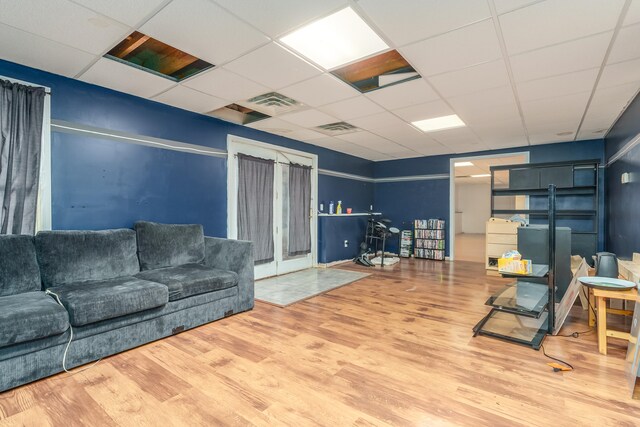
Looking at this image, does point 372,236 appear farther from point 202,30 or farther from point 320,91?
point 202,30

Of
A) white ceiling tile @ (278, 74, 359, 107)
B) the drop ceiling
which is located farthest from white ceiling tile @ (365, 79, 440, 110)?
white ceiling tile @ (278, 74, 359, 107)

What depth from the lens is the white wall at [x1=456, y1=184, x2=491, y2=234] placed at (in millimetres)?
13719

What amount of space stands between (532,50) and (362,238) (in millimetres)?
5188

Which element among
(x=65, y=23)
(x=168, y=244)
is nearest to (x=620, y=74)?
(x=65, y=23)

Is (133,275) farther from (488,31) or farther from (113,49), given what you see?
(488,31)

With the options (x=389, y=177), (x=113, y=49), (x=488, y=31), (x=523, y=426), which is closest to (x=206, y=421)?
(x=523, y=426)

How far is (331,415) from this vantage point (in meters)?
1.68

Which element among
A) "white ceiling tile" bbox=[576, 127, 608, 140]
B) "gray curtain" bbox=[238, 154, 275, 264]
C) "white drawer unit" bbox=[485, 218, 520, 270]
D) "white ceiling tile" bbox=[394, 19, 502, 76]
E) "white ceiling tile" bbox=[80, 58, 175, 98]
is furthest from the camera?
"white drawer unit" bbox=[485, 218, 520, 270]

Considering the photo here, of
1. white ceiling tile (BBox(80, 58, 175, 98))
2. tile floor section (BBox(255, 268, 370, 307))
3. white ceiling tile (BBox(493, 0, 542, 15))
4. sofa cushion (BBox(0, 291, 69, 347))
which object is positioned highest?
white ceiling tile (BBox(493, 0, 542, 15))

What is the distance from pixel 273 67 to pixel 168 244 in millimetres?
2192

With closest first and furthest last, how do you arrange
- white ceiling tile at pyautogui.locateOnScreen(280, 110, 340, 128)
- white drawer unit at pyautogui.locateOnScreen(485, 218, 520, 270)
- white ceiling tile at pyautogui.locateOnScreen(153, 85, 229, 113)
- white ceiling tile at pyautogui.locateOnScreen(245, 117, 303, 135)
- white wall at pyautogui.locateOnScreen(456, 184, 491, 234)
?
white ceiling tile at pyautogui.locateOnScreen(153, 85, 229, 113) → white ceiling tile at pyautogui.locateOnScreen(280, 110, 340, 128) → white ceiling tile at pyautogui.locateOnScreen(245, 117, 303, 135) → white drawer unit at pyautogui.locateOnScreen(485, 218, 520, 270) → white wall at pyautogui.locateOnScreen(456, 184, 491, 234)

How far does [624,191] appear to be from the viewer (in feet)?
12.8

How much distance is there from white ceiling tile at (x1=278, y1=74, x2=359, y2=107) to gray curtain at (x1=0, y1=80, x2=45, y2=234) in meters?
2.28

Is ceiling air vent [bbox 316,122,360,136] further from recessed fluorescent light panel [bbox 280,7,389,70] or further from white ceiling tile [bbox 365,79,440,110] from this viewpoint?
recessed fluorescent light panel [bbox 280,7,389,70]
